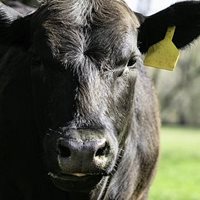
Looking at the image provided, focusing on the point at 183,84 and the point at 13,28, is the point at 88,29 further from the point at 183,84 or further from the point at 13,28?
the point at 183,84

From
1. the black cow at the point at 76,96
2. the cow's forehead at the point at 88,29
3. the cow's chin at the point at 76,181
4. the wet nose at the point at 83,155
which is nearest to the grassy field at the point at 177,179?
the black cow at the point at 76,96

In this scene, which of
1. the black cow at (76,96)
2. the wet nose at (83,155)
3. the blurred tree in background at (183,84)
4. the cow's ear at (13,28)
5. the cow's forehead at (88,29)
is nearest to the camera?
the wet nose at (83,155)

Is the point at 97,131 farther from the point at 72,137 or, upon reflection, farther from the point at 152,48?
the point at 152,48

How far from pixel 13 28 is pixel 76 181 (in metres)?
1.55

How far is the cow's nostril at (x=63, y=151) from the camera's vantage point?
5.04 meters

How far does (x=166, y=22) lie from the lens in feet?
20.9

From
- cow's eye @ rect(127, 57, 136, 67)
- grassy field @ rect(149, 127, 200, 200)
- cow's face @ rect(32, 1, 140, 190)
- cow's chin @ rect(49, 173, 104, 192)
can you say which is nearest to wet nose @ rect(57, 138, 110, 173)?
cow's face @ rect(32, 1, 140, 190)

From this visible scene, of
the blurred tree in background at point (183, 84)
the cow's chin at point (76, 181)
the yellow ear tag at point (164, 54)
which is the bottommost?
the blurred tree in background at point (183, 84)

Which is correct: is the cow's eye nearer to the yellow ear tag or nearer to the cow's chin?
the yellow ear tag

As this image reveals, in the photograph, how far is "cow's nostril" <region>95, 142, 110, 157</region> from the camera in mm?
5107

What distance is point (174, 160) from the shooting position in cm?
2681

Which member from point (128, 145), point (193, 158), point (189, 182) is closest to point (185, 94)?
point (193, 158)

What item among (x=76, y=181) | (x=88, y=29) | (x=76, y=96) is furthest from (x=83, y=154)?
(x=88, y=29)

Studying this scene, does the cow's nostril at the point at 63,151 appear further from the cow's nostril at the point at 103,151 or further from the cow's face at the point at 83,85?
the cow's nostril at the point at 103,151
